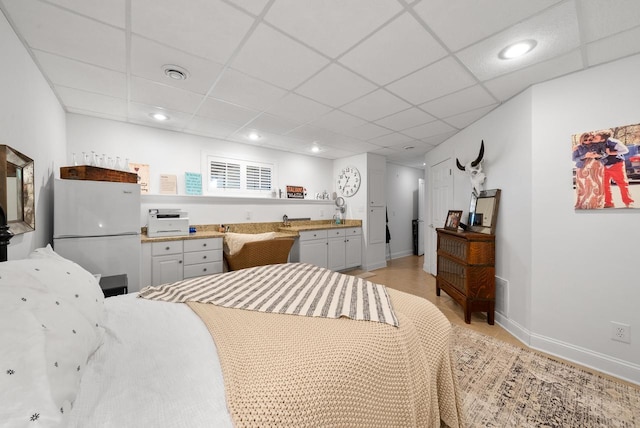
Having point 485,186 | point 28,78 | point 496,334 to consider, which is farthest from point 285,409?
point 485,186

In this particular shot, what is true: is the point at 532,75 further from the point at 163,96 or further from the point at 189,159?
the point at 189,159

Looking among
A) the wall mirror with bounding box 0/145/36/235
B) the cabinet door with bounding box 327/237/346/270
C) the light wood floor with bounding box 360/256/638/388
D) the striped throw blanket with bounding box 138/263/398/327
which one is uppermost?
the wall mirror with bounding box 0/145/36/235

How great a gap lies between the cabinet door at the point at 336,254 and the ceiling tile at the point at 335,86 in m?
2.66

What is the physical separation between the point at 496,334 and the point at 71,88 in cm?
491

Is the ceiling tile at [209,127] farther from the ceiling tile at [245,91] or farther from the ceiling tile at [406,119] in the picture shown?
the ceiling tile at [406,119]

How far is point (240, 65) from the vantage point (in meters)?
1.96

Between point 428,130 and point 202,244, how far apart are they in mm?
3649

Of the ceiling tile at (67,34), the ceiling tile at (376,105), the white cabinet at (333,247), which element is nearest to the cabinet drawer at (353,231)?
the white cabinet at (333,247)

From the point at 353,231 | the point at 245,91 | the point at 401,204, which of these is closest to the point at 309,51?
the point at 245,91

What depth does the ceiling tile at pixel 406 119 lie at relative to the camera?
2.88 metres

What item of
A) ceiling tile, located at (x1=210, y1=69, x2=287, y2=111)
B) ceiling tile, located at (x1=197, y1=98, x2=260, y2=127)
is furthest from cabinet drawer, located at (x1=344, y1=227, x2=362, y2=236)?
ceiling tile, located at (x1=210, y1=69, x2=287, y2=111)

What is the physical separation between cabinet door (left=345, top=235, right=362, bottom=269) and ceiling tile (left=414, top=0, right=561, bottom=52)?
3.67 meters

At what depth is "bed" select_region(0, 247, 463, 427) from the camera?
0.61m

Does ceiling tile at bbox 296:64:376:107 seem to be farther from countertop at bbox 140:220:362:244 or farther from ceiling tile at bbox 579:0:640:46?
countertop at bbox 140:220:362:244
